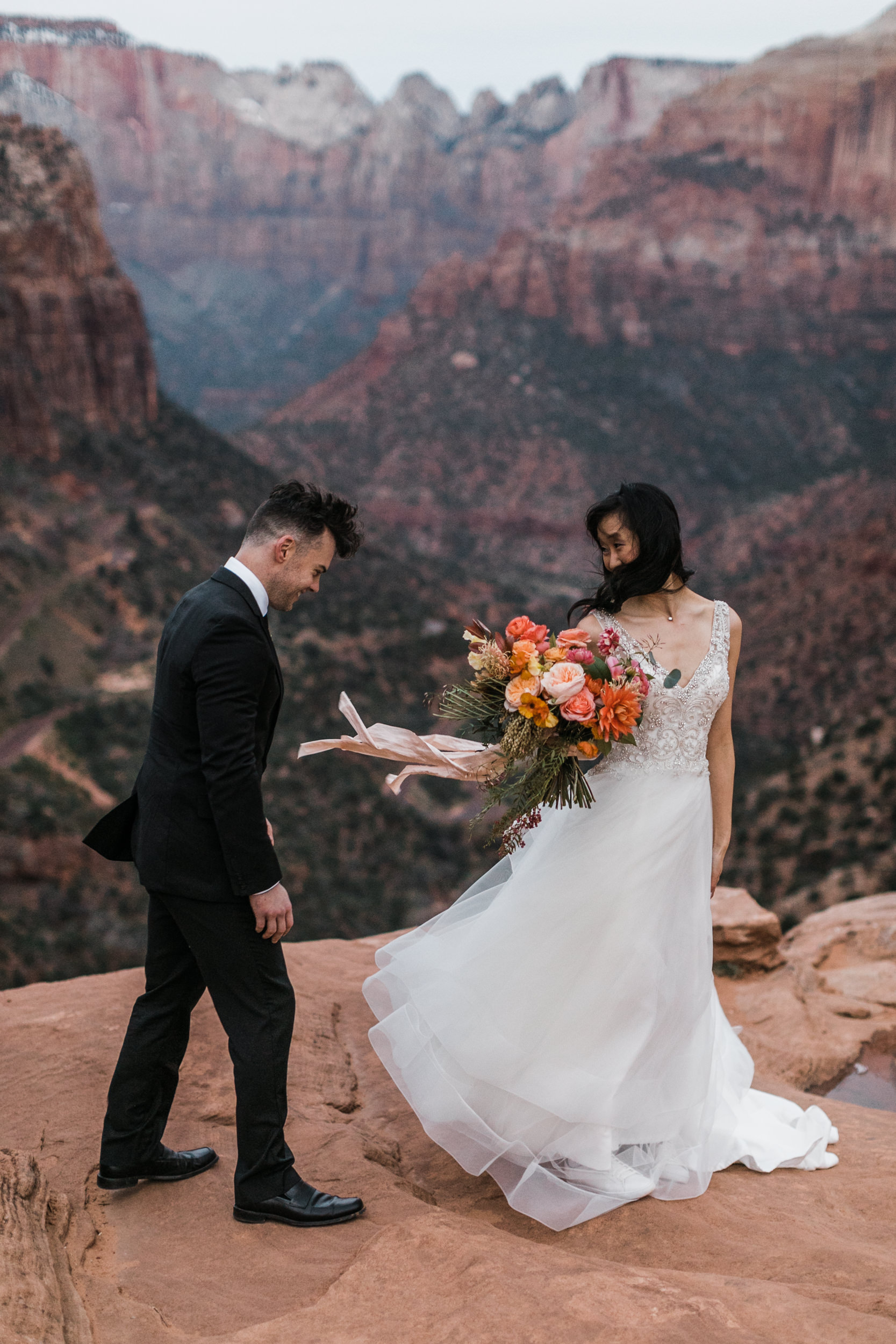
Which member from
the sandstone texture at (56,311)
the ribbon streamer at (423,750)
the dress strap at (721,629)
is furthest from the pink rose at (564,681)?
the sandstone texture at (56,311)

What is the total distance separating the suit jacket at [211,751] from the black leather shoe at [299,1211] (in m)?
1.02

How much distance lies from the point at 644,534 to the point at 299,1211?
8.54 ft

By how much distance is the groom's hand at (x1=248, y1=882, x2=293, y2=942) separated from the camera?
3186mm

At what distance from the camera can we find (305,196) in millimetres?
142875

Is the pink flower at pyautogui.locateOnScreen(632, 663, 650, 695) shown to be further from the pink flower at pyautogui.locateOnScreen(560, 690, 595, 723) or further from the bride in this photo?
the pink flower at pyautogui.locateOnScreen(560, 690, 595, 723)

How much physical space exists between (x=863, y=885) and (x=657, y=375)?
6267 centimetres

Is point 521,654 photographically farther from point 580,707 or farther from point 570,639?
point 580,707

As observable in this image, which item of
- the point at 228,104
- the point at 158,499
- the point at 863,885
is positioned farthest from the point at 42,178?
the point at 228,104

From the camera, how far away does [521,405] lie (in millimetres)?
64750

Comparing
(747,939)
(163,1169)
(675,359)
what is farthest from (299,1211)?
(675,359)

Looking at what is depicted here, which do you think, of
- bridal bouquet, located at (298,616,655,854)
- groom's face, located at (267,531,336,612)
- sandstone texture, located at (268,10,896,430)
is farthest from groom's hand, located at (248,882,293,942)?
sandstone texture, located at (268,10,896,430)

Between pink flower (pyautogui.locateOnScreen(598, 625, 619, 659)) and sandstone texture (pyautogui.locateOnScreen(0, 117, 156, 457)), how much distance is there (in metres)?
27.4

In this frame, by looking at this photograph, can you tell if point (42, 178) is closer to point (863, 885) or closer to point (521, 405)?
point (863, 885)

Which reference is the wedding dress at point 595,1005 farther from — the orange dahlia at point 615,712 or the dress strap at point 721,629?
the orange dahlia at point 615,712
